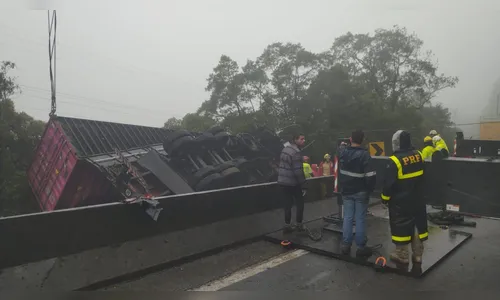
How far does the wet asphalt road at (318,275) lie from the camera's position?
10.7 ft

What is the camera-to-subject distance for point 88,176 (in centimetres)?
821

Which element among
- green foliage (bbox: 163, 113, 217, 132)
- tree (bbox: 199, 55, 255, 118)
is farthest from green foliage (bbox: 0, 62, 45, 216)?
tree (bbox: 199, 55, 255, 118)

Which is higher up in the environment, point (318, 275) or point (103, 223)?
point (103, 223)

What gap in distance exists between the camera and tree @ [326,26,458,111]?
3384 cm

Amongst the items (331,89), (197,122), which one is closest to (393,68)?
(331,89)

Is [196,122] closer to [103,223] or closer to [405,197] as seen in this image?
[103,223]

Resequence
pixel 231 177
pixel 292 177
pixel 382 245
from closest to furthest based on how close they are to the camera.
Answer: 1. pixel 382 245
2. pixel 292 177
3. pixel 231 177

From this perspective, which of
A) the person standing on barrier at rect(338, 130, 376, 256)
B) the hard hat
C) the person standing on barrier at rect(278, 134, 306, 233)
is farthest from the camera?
the person standing on barrier at rect(278, 134, 306, 233)

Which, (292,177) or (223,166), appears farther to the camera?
(223,166)

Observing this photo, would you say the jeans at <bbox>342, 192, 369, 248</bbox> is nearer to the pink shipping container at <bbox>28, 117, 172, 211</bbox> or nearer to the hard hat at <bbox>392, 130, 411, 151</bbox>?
the hard hat at <bbox>392, 130, 411, 151</bbox>

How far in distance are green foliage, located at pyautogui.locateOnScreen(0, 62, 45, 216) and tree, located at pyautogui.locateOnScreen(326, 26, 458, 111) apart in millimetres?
27310

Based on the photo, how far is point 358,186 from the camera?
4078 millimetres

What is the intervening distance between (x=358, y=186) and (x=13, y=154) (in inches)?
433

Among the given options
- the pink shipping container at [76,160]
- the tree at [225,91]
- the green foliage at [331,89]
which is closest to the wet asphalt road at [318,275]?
the pink shipping container at [76,160]
